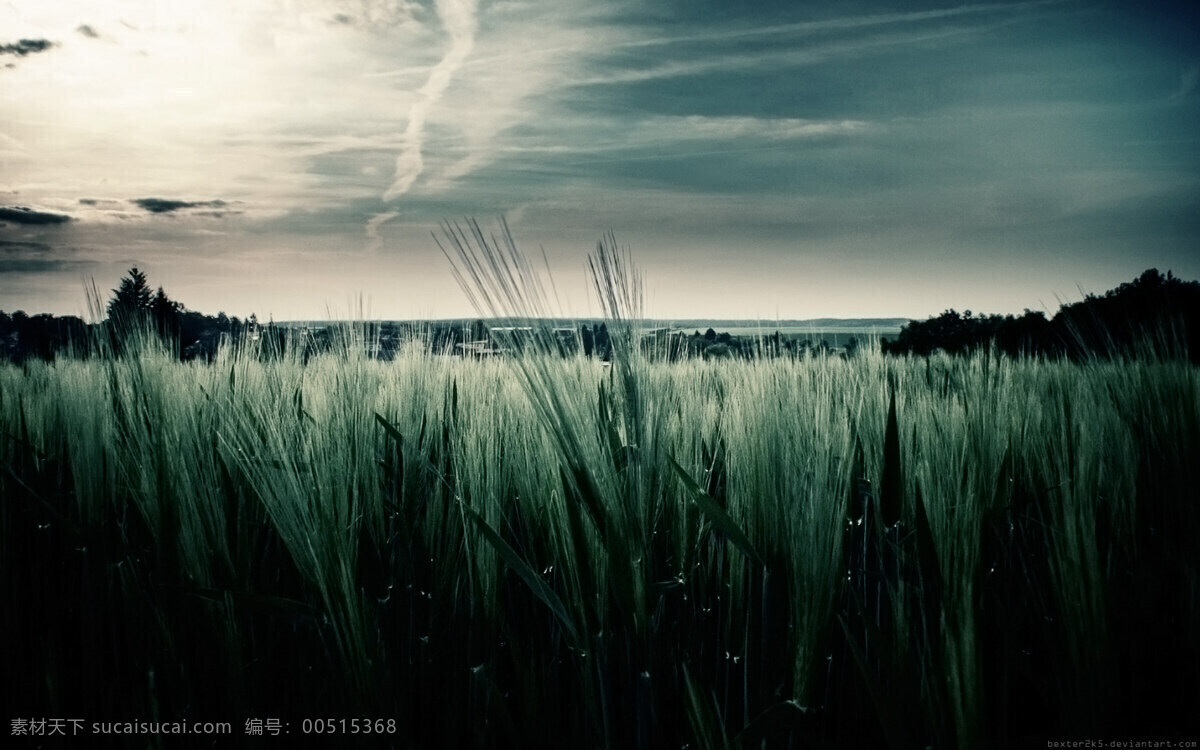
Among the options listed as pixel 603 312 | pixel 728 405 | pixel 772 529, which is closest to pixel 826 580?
pixel 772 529

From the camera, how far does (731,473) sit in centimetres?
145

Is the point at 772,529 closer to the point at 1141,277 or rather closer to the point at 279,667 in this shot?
the point at 279,667

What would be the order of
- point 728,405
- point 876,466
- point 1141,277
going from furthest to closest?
point 1141,277 < point 728,405 < point 876,466

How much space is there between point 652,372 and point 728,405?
0.76 metres

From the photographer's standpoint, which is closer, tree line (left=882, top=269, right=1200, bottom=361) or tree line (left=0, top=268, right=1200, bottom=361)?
tree line (left=0, top=268, right=1200, bottom=361)

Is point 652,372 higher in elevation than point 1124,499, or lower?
higher

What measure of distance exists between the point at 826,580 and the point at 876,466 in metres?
0.79

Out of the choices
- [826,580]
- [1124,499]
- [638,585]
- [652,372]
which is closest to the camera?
[638,585]

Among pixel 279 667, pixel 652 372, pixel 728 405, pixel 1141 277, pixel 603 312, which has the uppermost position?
pixel 1141 277

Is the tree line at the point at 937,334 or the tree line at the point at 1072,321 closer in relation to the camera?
the tree line at the point at 937,334

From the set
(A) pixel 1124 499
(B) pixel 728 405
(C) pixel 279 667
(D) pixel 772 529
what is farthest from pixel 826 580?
(C) pixel 279 667

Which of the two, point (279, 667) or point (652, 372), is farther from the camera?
point (279, 667)

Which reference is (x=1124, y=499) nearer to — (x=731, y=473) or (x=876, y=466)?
(x=876, y=466)

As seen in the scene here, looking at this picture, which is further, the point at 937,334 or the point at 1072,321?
the point at 937,334
